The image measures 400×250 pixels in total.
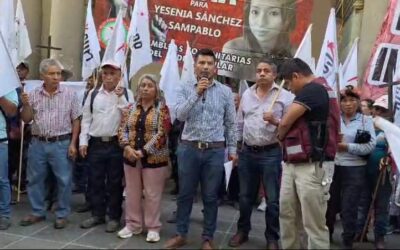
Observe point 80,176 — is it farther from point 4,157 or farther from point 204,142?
point 204,142

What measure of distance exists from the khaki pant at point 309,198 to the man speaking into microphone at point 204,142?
733mm

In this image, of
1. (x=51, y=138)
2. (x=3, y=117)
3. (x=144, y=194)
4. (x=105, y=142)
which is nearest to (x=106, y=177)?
(x=105, y=142)

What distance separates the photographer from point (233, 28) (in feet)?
28.1

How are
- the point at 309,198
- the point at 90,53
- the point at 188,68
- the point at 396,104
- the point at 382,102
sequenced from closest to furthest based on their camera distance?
the point at 309,198 < the point at 382,102 < the point at 396,104 < the point at 188,68 < the point at 90,53

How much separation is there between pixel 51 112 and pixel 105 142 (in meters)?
0.70

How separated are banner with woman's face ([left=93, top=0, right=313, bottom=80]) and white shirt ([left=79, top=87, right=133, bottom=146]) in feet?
8.62

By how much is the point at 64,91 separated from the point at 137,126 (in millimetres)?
1095

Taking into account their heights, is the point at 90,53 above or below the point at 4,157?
above

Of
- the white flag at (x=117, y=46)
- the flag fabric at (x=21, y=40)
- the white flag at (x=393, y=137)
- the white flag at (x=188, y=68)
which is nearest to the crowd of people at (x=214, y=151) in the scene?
the white flag at (x=393, y=137)

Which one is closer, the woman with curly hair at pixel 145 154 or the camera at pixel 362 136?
the woman with curly hair at pixel 145 154

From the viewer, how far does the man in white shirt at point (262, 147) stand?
212 inches

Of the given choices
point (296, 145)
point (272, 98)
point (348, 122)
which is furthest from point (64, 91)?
point (348, 122)

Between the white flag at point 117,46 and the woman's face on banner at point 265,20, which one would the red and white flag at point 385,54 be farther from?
the white flag at point 117,46

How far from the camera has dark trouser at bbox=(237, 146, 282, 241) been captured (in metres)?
5.39
